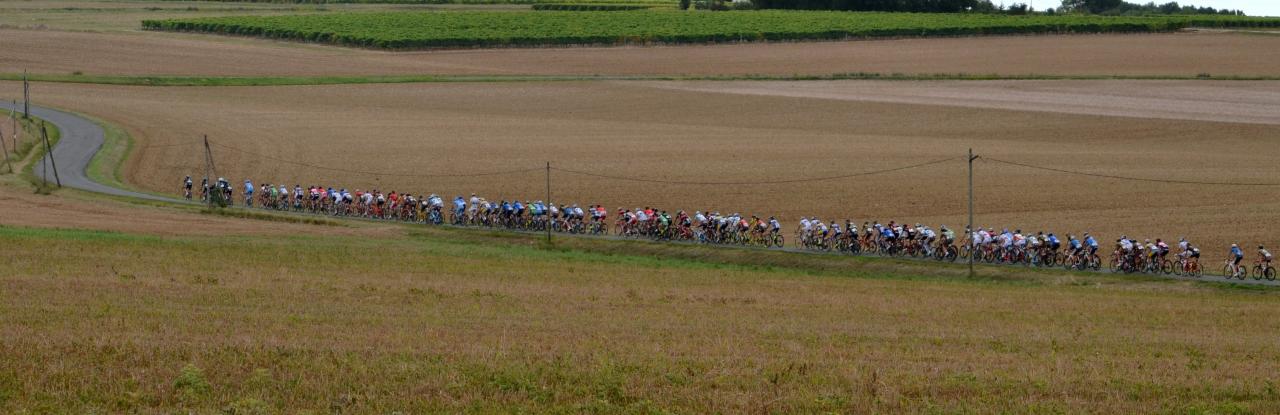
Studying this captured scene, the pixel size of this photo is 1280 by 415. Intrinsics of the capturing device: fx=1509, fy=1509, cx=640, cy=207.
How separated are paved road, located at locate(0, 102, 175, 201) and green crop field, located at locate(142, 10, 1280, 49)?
53.2m

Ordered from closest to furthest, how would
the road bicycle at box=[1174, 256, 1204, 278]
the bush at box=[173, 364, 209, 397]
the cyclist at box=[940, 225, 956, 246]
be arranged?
the bush at box=[173, 364, 209, 397]
the road bicycle at box=[1174, 256, 1204, 278]
the cyclist at box=[940, 225, 956, 246]

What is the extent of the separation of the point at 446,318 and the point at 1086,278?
24478 mm

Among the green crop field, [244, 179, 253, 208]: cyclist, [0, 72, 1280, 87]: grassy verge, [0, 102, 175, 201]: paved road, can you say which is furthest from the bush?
the green crop field

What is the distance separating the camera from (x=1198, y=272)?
45.4 metres

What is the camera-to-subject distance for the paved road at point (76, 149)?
68188 millimetres

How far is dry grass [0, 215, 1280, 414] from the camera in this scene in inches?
771

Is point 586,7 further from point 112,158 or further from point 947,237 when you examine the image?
point 947,237

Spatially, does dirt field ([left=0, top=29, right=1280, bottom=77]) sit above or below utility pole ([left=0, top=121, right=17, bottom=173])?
above

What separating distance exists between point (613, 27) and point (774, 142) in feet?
253

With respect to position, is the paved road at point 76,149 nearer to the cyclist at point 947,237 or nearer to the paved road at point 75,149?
the paved road at point 75,149

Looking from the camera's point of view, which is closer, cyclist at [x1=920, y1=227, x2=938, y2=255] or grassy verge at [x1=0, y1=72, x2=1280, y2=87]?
cyclist at [x1=920, y1=227, x2=938, y2=255]

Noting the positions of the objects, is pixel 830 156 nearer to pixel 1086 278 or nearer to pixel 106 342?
pixel 1086 278

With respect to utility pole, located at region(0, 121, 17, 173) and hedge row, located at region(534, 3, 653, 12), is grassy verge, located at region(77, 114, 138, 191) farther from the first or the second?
hedge row, located at region(534, 3, 653, 12)

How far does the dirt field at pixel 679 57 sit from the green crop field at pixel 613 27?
4.29 meters
